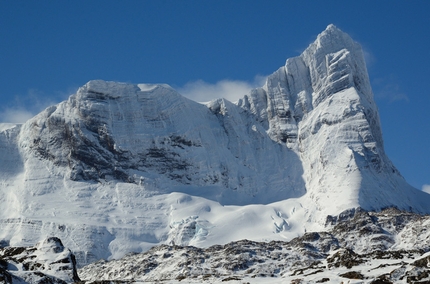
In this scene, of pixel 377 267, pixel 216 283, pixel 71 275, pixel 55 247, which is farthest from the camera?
pixel 55 247

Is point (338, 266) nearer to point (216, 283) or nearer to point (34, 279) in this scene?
point (216, 283)

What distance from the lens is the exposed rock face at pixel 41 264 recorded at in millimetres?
120688

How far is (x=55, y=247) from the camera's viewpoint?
138750 mm

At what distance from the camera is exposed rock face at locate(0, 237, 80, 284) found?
121 meters

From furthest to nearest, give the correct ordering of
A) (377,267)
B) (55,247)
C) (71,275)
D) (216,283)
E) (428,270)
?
1. (55,247)
2. (71,275)
3. (216,283)
4. (377,267)
5. (428,270)

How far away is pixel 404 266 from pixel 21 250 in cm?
6485

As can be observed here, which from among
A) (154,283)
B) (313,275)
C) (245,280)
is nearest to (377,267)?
(313,275)

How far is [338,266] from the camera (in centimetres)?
12319

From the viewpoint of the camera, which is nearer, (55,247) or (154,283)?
(154,283)

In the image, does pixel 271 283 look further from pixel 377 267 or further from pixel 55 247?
pixel 55 247

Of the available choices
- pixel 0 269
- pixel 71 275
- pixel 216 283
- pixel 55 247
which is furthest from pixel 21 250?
pixel 216 283

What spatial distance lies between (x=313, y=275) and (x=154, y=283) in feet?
74.2

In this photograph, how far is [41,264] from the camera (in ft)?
436

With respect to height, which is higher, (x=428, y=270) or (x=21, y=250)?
(x=21, y=250)
